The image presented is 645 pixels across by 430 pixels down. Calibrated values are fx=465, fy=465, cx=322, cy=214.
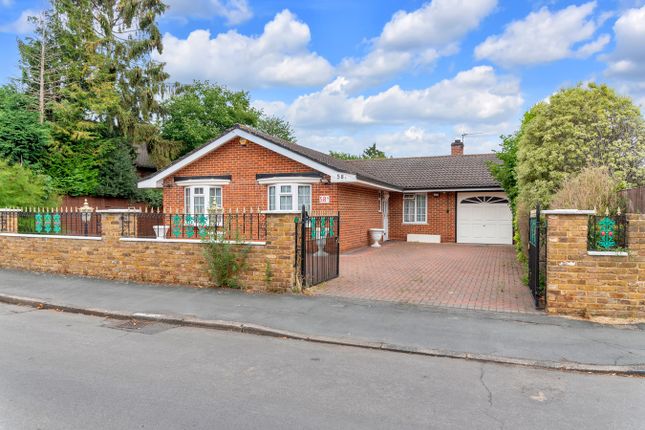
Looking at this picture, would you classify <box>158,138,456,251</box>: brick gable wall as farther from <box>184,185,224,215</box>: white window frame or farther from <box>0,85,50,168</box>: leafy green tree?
<box>0,85,50,168</box>: leafy green tree

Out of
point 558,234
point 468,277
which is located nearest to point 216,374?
point 558,234

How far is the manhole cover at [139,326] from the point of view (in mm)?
6832

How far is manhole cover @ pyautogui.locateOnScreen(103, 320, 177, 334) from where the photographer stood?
6832 millimetres

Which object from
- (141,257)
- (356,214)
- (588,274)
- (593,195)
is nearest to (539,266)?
(588,274)

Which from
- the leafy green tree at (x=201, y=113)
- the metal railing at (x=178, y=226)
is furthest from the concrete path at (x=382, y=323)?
the leafy green tree at (x=201, y=113)

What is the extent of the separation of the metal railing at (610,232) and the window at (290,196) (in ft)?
32.0

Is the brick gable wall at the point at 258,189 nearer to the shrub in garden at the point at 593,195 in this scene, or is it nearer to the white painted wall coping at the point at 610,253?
the shrub in garden at the point at 593,195

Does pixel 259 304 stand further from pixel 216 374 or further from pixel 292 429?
pixel 292 429

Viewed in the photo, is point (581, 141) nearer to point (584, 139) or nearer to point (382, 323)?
point (584, 139)

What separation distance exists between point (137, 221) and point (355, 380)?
7405 millimetres

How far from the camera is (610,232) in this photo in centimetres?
716

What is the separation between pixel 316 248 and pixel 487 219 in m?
13.4

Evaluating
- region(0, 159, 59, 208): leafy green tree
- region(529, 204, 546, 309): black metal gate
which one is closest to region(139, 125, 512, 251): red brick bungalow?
region(0, 159, 59, 208): leafy green tree

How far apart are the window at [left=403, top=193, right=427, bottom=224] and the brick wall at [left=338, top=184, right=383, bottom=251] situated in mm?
2304
